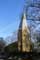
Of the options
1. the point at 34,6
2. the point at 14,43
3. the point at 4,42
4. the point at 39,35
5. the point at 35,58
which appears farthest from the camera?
the point at 4,42

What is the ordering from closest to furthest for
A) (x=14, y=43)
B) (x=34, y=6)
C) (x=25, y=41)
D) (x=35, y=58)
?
1. (x=35, y=58)
2. (x=34, y=6)
3. (x=14, y=43)
4. (x=25, y=41)

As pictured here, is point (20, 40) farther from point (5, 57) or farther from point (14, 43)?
point (5, 57)

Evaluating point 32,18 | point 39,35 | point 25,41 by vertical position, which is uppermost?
point 32,18

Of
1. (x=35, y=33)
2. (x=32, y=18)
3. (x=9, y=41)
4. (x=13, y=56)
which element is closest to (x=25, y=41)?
(x=9, y=41)

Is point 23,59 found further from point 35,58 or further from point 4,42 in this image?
point 4,42

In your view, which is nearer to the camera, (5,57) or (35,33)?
(5,57)

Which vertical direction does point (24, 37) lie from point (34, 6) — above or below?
below

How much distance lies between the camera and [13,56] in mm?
7844

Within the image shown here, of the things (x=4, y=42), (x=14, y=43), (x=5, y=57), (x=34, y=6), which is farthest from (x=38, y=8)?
(x=4, y=42)

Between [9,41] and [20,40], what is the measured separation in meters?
1.78

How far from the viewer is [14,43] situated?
15.7m

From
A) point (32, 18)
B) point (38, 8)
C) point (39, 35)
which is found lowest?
point (39, 35)

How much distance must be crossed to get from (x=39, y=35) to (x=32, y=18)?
280 cm

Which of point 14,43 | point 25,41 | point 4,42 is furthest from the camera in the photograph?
point 25,41
